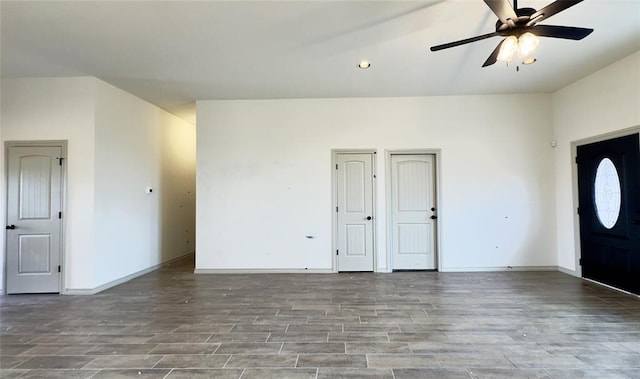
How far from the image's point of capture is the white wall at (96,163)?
4465 millimetres

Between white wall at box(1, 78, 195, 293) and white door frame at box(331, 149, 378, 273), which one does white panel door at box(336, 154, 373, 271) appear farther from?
white wall at box(1, 78, 195, 293)

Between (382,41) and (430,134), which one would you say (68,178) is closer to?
(382,41)

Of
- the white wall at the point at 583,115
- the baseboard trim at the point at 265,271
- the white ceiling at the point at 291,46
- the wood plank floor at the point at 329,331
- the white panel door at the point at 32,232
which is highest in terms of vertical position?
the white ceiling at the point at 291,46

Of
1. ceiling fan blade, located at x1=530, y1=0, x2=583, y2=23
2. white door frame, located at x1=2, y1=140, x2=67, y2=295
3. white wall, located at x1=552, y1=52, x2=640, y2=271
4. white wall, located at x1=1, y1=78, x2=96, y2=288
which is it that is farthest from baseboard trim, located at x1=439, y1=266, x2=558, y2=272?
white door frame, located at x1=2, y1=140, x2=67, y2=295

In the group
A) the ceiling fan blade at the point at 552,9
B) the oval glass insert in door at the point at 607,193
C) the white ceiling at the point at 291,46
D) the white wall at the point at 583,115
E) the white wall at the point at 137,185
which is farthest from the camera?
the white wall at the point at 137,185

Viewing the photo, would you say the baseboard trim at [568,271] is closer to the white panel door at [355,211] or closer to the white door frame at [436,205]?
the white door frame at [436,205]

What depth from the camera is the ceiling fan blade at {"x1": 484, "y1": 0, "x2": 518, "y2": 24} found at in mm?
2248

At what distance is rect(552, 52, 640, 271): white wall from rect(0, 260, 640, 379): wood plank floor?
908 millimetres

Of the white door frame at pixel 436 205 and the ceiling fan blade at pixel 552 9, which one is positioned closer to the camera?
the ceiling fan blade at pixel 552 9

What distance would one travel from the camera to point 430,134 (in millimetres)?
5512

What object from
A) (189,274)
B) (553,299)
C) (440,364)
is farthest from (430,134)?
(189,274)

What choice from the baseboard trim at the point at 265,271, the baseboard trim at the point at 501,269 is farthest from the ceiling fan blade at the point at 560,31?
the baseboard trim at the point at 265,271

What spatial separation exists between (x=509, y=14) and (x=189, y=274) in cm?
543

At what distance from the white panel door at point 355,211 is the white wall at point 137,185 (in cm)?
334
